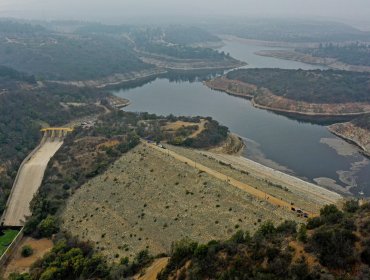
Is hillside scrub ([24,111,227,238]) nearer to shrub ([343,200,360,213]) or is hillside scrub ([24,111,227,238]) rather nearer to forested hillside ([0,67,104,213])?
forested hillside ([0,67,104,213])

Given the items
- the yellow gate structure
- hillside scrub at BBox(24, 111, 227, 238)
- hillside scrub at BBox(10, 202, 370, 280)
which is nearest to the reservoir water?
hillside scrub at BBox(24, 111, 227, 238)

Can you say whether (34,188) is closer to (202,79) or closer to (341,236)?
(341,236)

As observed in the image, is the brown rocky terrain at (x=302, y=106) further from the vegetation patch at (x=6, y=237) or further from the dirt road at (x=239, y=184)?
the vegetation patch at (x=6, y=237)

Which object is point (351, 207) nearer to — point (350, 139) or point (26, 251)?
point (26, 251)

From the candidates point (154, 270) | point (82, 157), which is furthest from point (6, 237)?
point (154, 270)

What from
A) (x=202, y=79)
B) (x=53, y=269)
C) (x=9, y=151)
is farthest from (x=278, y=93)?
(x=53, y=269)

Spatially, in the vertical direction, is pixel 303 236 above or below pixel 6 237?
above
